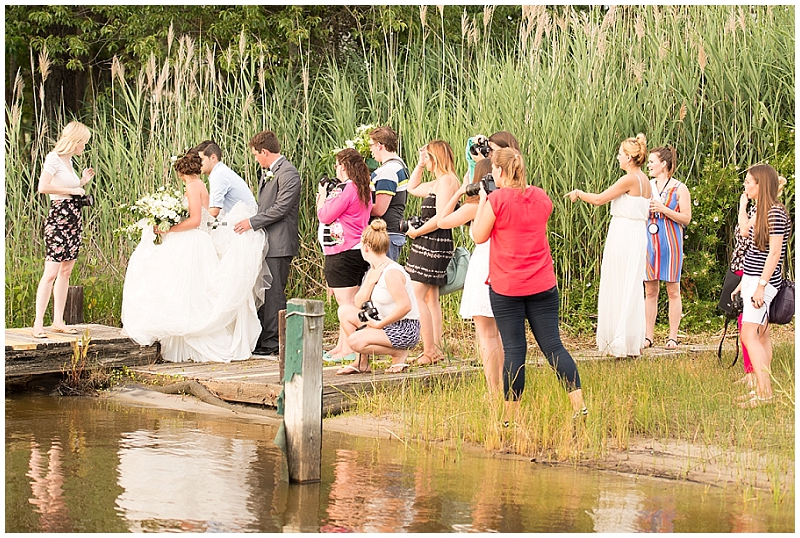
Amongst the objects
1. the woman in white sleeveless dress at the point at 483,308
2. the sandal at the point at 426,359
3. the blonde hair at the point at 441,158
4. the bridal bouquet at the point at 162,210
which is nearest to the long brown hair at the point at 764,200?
the woman in white sleeveless dress at the point at 483,308

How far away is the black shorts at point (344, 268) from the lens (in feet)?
28.7

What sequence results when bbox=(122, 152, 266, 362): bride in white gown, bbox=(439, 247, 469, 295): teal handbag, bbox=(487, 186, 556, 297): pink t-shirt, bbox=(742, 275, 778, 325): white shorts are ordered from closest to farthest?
bbox=(487, 186, 556, 297): pink t-shirt, bbox=(742, 275, 778, 325): white shorts, bbox=(439, 247, 469, 295): teal handbag, bbox=(122, 152, 266, 362): bride in white gown

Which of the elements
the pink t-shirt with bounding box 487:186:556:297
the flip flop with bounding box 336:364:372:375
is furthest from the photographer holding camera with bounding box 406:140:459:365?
the pink t-shirt with bounding box 487:186:556:297

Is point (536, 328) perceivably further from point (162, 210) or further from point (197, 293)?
point (162, 210)

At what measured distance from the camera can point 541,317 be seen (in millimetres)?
6539

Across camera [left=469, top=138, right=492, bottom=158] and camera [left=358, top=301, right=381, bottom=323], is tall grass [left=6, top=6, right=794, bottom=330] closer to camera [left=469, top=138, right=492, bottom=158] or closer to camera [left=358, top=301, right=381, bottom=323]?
camera [left=358, top=301, right=381, bottom=323]

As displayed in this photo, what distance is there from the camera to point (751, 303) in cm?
704

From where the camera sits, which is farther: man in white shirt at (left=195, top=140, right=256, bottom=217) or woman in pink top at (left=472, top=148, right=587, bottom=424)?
man in white shirt at (left=195, top=140, right=256, bottom=217)

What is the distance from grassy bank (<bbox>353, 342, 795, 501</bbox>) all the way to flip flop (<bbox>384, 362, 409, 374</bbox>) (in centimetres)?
33

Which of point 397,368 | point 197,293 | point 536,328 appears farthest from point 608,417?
point 197,293

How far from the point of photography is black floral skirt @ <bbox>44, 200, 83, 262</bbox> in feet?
29.0

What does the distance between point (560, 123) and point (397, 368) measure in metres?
3.34

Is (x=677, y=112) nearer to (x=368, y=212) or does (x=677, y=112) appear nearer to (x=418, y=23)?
(x=368, y=212)

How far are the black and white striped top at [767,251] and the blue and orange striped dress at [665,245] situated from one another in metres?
2.19
